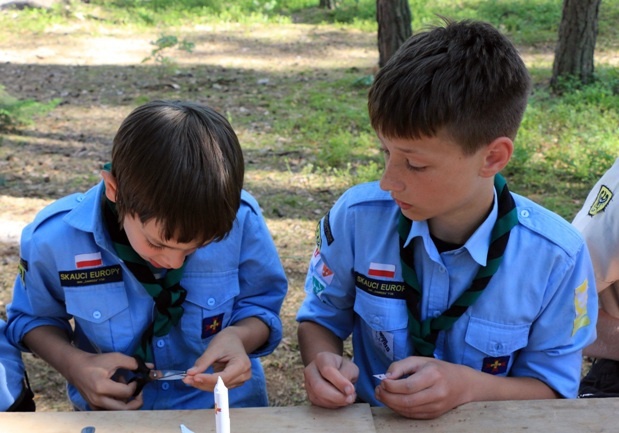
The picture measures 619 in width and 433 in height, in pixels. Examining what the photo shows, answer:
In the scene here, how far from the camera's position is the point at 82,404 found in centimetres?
217

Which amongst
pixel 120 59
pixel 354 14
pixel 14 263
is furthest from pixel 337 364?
pixel 354 14

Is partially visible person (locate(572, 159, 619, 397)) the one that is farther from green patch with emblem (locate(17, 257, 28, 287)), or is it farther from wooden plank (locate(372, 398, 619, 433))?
green patch with emblem (locate(17, 257, 28, 287))

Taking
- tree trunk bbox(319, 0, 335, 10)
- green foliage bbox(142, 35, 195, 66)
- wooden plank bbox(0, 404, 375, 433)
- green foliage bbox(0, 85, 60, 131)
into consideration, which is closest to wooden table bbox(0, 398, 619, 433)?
wooden plank bbox(0, 404, 375, 433)

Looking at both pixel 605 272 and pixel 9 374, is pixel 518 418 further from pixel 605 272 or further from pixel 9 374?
pixel 9 374

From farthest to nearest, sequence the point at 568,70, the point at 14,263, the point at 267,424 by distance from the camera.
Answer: the point at 568,70 → the point at 14,263 → the point at 267,424

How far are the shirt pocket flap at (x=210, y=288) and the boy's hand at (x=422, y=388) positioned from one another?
0.63 metres

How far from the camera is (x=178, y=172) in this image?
1.80m

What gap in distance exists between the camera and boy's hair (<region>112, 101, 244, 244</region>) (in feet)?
5.90

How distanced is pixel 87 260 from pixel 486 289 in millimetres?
1106

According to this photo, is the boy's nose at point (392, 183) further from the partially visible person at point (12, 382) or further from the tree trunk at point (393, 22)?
the tree trunk at point (393, 22)

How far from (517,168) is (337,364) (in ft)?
14.0

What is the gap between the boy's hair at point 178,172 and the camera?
70.7 inches

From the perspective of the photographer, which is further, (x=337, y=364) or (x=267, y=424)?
(x=337, y=364)

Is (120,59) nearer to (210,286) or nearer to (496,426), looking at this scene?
(210,286)
